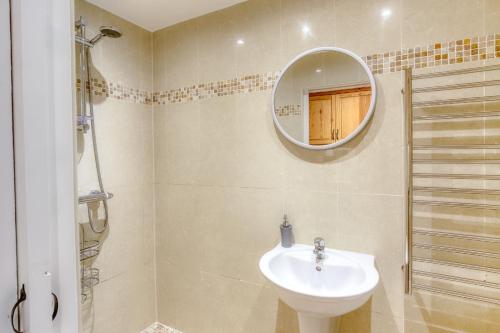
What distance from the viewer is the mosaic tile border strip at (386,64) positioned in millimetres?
1242

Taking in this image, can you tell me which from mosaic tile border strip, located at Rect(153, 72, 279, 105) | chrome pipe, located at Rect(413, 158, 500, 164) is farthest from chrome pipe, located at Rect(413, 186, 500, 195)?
mosaic tile border strip, located at Rect(153, 72, 279, 105)

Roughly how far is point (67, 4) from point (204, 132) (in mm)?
1413

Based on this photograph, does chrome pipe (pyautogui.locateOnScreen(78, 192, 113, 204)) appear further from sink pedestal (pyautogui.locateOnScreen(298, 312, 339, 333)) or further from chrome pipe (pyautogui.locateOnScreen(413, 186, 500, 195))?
chrome pipe (pyautogui.locateOnScreen(413, 186, 500, 195))

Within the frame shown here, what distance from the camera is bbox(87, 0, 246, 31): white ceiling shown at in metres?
1.79

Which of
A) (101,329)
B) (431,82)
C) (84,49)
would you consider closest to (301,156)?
(431,82)

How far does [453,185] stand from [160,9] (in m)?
2.03

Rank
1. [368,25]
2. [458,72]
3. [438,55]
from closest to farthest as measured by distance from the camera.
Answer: [458,72], [438,55], [368,25]

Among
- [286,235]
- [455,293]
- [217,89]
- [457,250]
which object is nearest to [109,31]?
[217,89]

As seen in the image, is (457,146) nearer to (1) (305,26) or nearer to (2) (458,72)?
(2) (458,72)

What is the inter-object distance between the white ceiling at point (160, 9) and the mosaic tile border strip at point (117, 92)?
492 mm

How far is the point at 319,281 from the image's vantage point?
145 cm

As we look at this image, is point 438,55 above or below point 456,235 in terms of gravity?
above

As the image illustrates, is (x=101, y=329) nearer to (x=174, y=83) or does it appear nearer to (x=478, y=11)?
(x=174, y=83)

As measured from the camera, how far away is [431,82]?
52.2 inches
